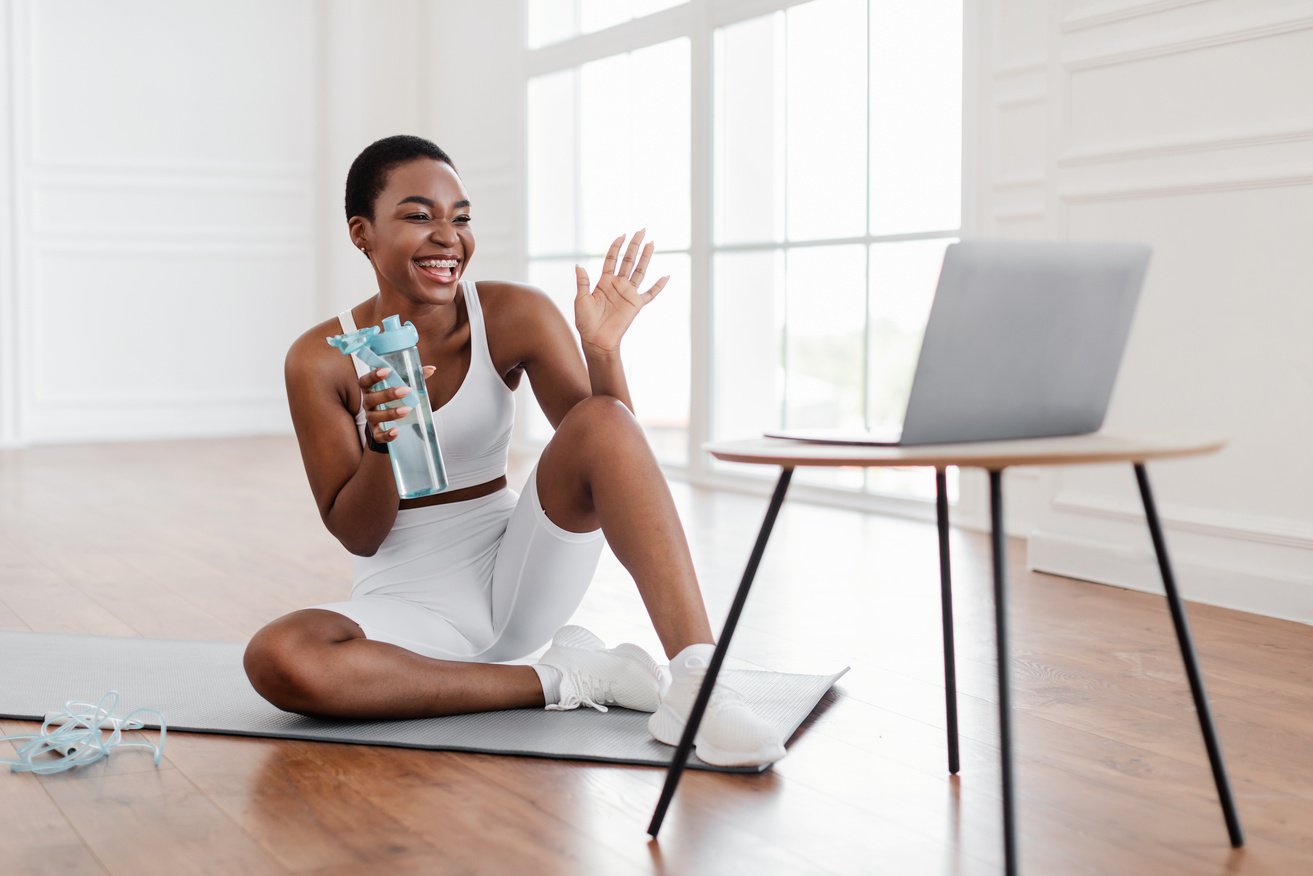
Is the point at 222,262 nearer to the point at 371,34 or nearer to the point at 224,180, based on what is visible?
the point at 224,180

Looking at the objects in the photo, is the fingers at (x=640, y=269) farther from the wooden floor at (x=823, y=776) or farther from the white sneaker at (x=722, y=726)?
the wooden floor at (x=823, y=776)

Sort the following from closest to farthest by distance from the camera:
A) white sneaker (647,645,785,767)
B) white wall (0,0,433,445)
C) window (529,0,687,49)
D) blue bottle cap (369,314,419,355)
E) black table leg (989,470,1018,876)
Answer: black table leg (989,470,1018,876) → blue bottle cap (369,314,419,355) → white sneaker (647,645,785,767) → window (529,0,687,49) → white wall (0,0,433,445)

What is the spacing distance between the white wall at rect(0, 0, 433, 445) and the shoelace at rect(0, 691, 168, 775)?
430cm

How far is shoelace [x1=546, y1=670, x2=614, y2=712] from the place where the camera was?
181 centimetres

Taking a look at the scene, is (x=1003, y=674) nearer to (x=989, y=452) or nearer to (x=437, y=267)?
(x=989, y=452)

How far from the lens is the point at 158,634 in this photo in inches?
92.0

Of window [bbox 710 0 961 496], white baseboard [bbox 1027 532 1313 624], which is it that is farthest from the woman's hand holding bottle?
window [bbox 710 0 961 496]

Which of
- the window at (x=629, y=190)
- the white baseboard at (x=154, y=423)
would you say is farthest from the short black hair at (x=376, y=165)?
the white baseboard at (x=154, y=423)

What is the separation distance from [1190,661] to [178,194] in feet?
18.2

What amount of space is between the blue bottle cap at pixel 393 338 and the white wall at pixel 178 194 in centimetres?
479

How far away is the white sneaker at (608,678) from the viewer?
179cm

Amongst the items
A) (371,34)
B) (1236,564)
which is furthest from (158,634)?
(371,34)

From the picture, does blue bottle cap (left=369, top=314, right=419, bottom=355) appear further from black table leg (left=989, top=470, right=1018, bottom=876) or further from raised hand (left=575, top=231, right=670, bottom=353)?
Answer: black table leg (left=989, top=470, right=1018, bottom=876)

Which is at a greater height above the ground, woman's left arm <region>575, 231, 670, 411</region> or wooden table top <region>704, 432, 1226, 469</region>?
woman's left arm <region>575, 231, 670, 411</region>
